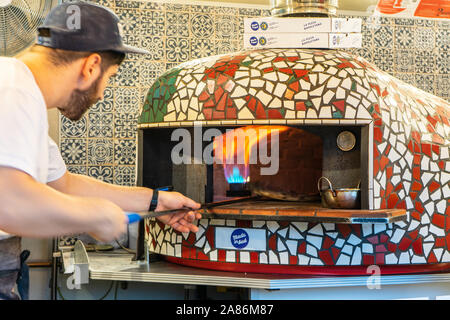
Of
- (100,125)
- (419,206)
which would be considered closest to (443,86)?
(419,206)

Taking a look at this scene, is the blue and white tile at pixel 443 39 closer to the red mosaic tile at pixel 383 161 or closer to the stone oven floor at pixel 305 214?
the red mosaic tile at pixel 383 161

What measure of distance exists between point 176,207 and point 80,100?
821 mm

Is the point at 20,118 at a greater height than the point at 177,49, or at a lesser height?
lesser

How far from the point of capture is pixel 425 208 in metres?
3.47

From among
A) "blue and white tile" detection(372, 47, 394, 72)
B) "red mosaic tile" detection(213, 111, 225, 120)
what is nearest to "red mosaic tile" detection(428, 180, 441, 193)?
"red mosaic tile" detection(213, 111, 225, 120)

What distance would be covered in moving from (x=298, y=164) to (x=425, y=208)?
34.2 inches

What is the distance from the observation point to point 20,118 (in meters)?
1.40

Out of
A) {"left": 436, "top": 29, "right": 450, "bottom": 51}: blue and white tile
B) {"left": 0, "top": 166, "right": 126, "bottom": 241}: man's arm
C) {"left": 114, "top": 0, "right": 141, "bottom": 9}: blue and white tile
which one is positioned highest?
{"left": 114, "top": 0, "right": 141, "bottom": 9}: blue and white tile

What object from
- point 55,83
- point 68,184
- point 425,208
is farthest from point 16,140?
point 425,208

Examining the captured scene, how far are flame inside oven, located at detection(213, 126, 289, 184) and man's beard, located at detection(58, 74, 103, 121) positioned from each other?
77.9 inches

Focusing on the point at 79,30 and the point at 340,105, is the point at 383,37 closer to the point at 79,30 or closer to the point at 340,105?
the point at 340,105

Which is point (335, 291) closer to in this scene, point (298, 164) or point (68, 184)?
point (298, 164)

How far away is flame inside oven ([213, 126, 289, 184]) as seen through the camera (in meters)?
3.83

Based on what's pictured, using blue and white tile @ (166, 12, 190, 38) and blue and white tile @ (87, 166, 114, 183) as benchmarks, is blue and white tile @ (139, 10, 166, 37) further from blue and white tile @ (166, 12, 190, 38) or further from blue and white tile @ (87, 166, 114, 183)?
blue and white tile @ (87, 166, 114, 183)
